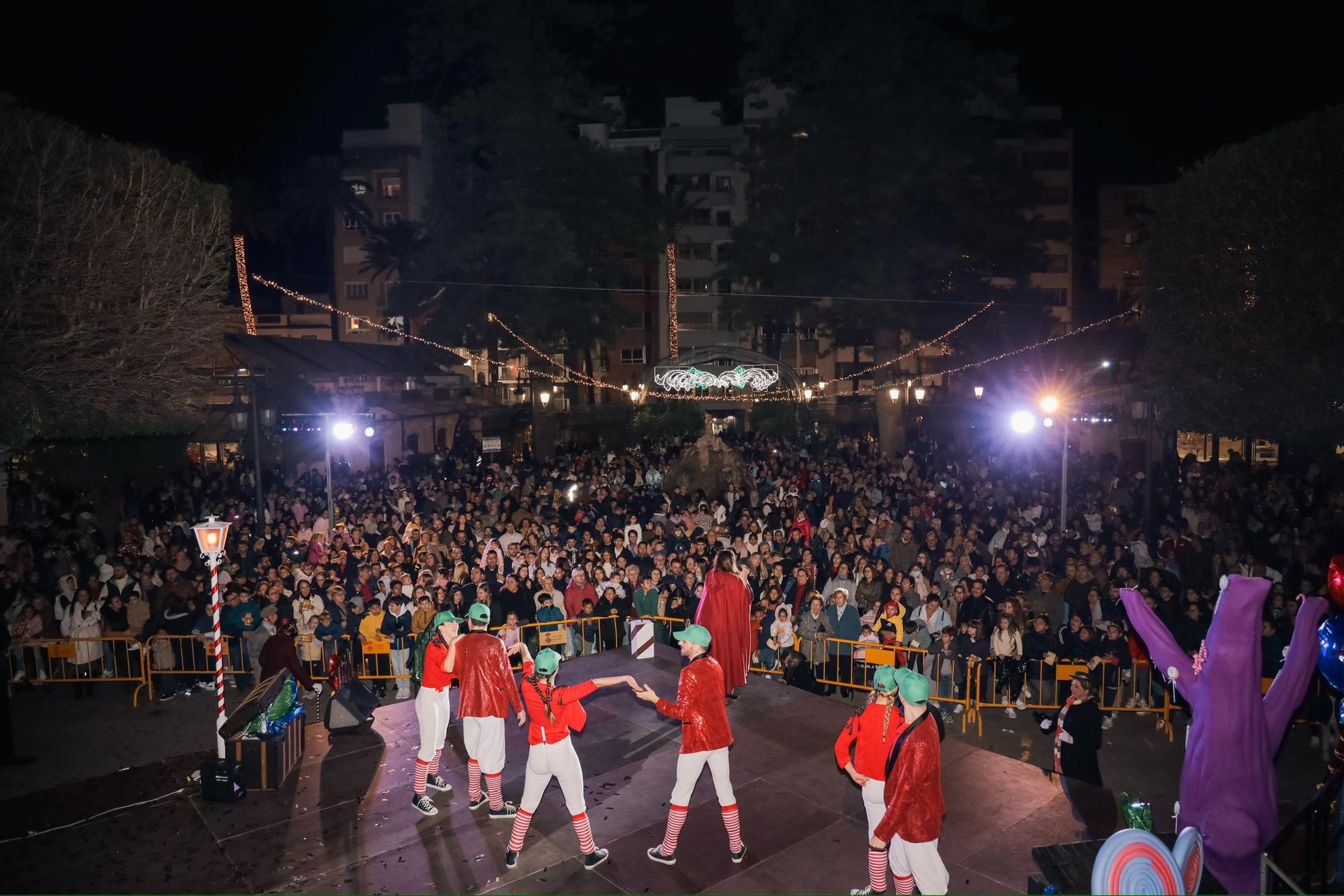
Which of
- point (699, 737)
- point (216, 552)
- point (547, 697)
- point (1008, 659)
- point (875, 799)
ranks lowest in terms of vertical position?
point (1008, 659)

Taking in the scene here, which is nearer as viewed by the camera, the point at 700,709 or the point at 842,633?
the point at 700,709

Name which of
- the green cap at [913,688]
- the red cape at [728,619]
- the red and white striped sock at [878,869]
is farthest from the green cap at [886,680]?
the red cape at [728,619]

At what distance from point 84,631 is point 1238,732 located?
12640 mm

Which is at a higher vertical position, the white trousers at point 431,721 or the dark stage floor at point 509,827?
the white trousers at point 431,721

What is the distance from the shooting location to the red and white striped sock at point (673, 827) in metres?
6.32

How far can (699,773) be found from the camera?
634 centimetres

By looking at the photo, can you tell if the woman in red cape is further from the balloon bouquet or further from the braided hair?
the balloon bouquet

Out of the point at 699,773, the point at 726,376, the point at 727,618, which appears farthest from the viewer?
the point at 726,376

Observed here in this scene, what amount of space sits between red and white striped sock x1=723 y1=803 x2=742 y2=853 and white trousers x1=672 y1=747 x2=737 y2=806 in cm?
4

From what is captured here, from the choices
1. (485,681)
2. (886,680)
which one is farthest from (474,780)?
(886,680)

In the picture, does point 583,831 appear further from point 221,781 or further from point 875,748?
point 221,781

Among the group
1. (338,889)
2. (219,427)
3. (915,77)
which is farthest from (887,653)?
(915,77)

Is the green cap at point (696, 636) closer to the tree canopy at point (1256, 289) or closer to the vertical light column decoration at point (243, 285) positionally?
the tree canopy at point (1256, 289)

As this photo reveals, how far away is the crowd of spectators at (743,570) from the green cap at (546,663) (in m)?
2.86
